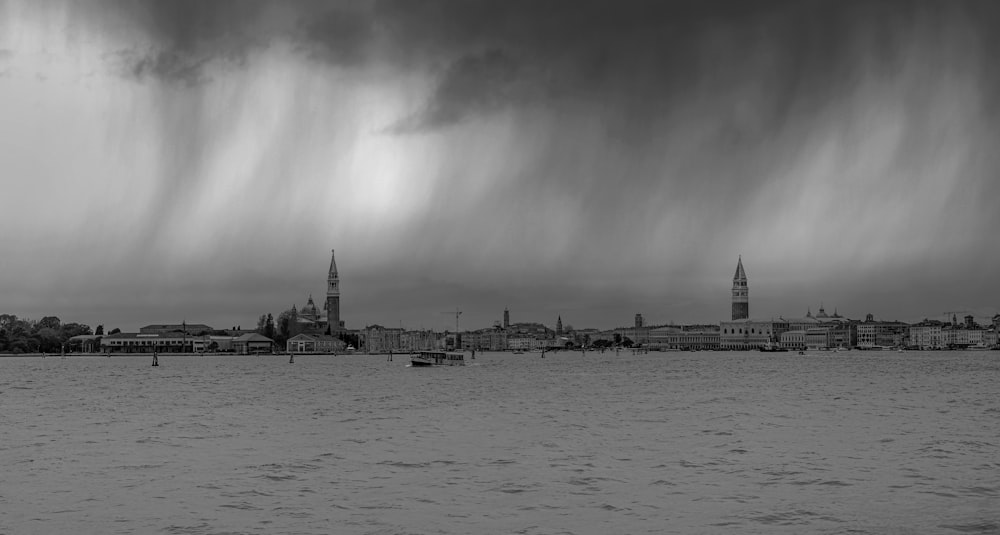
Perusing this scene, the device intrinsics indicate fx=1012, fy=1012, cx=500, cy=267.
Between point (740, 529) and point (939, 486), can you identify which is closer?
point (740, 529)

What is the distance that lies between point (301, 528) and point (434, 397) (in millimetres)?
37295

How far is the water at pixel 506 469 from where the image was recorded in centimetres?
1742

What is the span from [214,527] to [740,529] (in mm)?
8677

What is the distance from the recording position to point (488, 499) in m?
19.5

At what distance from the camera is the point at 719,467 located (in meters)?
23.7

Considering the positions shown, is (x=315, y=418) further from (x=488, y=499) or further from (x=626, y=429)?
(x=488, y=499)

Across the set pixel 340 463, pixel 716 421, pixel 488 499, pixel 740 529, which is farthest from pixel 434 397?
pixel 740 529

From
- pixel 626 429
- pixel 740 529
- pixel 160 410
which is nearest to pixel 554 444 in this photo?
pixel 626 429

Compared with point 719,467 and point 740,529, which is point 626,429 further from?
point 740,529

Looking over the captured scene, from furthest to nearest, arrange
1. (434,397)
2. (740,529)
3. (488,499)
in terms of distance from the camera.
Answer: (434,397) → (488,499) → (740,529)

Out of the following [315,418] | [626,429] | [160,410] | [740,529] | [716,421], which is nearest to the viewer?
[740,529]

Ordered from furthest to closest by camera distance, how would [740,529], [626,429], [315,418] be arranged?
[315,418] → [626,429] → [740,529]

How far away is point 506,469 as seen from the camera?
23.6m

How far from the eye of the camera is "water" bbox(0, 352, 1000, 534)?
17422 mm
